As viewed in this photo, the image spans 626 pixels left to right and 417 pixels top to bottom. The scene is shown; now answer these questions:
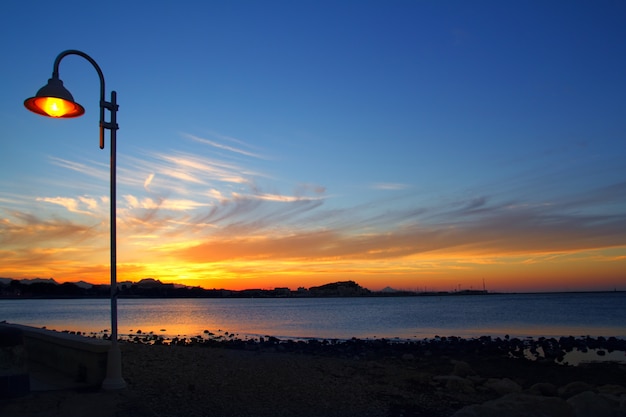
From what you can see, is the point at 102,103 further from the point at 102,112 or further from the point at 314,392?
the point at 314,392

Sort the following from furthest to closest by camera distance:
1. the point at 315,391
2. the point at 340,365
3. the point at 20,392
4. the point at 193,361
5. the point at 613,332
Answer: the point at 613,332 < the point at 340,365 < the point at 193,361 < the point at 315,391 < the point at 20,392

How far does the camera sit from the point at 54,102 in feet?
27.2

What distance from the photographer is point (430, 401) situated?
1146 cm

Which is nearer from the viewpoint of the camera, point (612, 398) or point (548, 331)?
point (612, 398)

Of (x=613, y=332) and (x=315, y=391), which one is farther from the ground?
(x=315, y=391)

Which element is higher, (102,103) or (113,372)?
(102,103)

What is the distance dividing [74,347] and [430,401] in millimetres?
7703

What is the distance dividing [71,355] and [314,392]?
5136 mm

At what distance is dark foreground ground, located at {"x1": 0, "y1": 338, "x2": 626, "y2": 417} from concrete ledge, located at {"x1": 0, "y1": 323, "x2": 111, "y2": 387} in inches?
27.5

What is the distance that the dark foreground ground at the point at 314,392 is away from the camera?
26.9 ft

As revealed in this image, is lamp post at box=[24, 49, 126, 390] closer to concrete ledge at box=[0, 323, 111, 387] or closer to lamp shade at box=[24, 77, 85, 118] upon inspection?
lamp shade at box=[24, 77, 85, 118]

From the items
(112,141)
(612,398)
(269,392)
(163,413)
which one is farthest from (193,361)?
(612,398)

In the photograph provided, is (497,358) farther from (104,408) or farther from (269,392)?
(104,408)

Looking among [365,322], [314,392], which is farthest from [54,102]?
[365,322]
